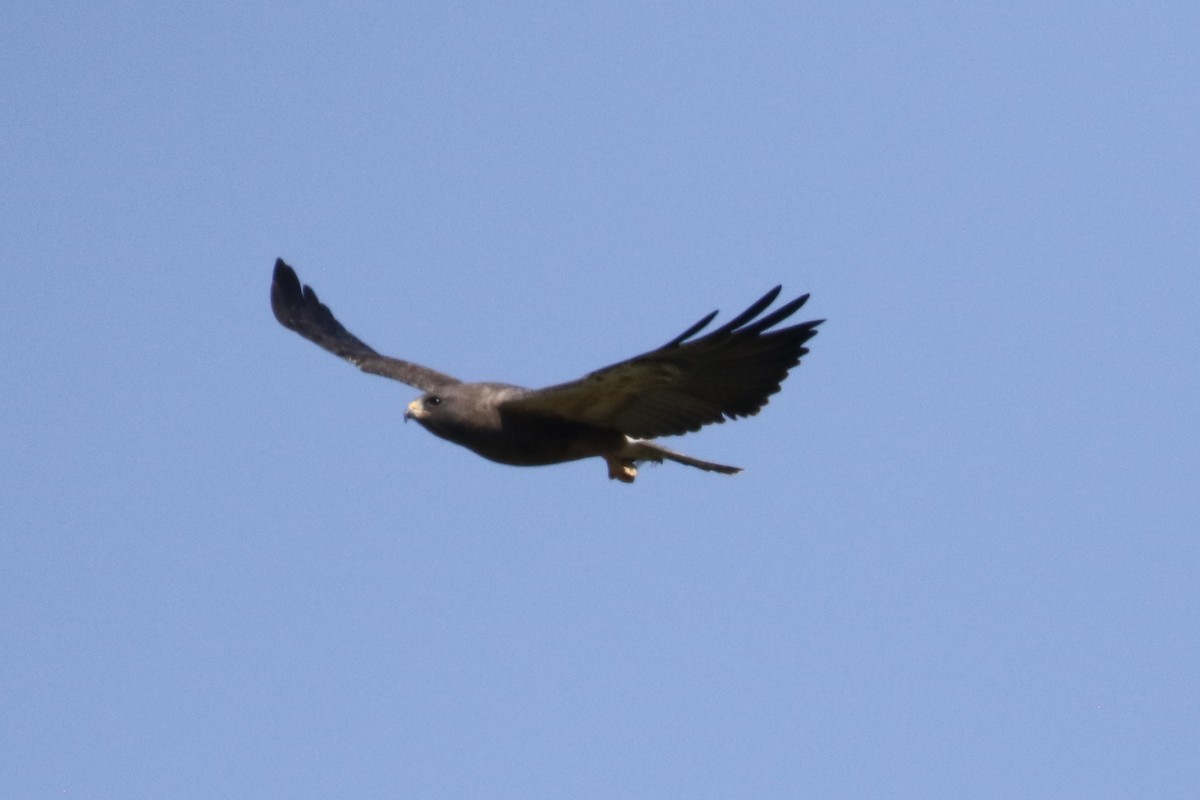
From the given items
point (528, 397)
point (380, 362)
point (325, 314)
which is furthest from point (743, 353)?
point (325, 314)

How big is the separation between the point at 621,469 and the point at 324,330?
144 inches

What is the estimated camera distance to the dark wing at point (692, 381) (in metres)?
9.73

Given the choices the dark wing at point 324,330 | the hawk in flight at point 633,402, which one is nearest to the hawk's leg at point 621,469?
the hawk in flight at point 633,402

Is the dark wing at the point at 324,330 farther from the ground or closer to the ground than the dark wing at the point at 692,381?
farther from the ground

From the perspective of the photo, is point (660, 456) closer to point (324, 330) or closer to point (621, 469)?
point (621, 469)

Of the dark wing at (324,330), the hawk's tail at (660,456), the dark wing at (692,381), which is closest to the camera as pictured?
the dark wing at (692,381)

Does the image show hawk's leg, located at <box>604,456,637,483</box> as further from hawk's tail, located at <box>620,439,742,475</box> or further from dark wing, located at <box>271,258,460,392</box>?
dark wing, located at <box>271,258,460,392</box>

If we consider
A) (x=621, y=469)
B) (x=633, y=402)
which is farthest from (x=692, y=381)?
(x=621, y=469)

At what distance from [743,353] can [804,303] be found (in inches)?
17.0

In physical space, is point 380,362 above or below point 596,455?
above

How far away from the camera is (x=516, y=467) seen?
10742mm

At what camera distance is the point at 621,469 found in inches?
440

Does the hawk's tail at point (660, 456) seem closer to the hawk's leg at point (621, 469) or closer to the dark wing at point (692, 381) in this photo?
the hawk's leg at point (621, 469)

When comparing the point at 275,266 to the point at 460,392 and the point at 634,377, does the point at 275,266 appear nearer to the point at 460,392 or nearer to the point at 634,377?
the point at 460,392
